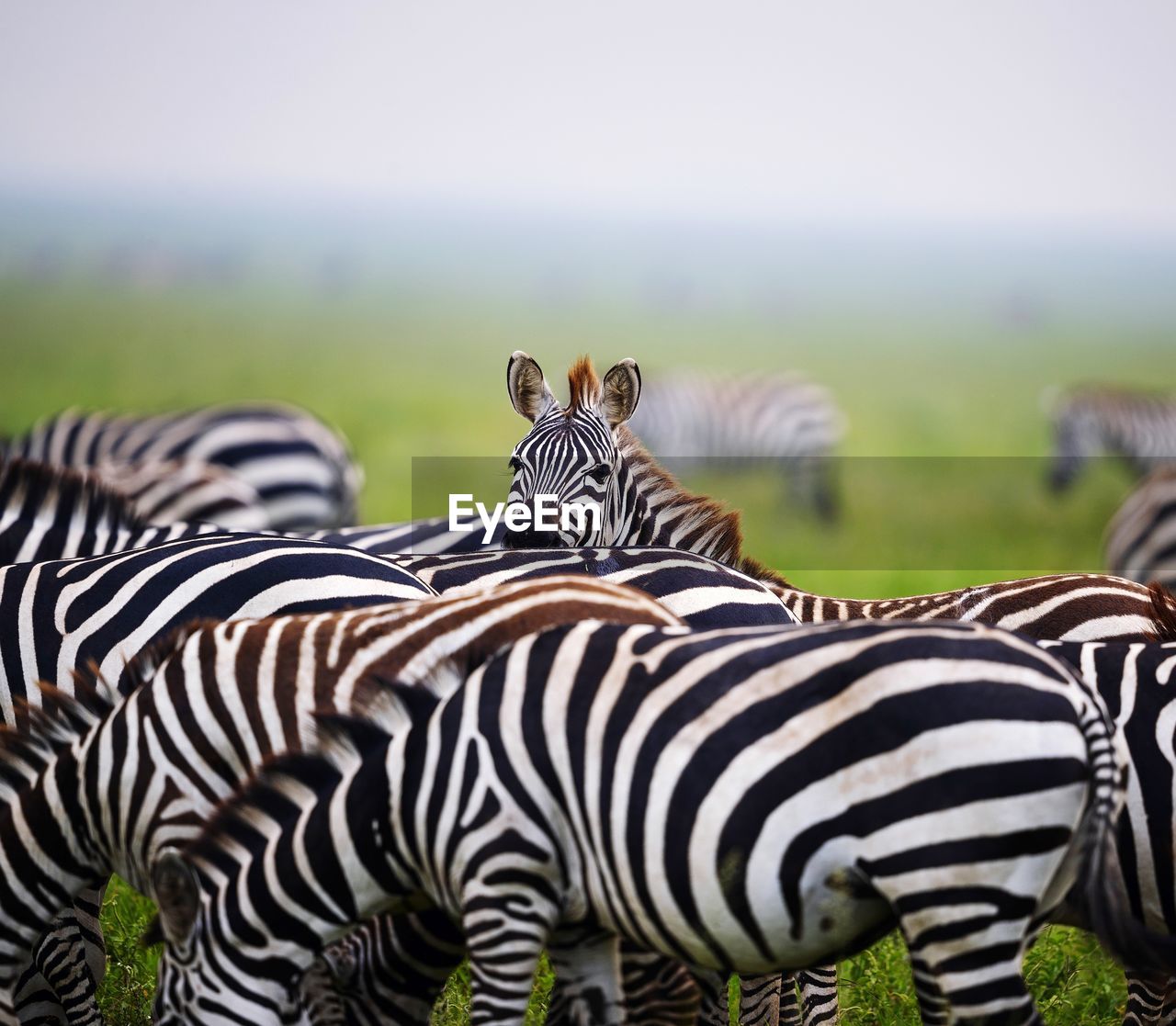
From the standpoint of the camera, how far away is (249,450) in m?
12.0

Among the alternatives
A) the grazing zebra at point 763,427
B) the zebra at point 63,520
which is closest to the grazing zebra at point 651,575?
the zebra at point 63,520

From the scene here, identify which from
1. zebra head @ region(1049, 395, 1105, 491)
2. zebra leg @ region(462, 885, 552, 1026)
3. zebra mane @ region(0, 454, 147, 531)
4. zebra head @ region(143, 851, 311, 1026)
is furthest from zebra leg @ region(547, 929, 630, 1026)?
zebra head @ region(1049, 395, 1105, 491)

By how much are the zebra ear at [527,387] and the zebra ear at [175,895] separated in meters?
3.32

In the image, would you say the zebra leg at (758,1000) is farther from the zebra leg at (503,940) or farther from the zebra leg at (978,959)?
the zebra leg at (978,959)

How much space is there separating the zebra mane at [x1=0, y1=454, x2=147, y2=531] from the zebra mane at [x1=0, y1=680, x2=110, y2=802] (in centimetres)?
241

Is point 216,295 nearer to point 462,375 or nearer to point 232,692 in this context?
point 462,375

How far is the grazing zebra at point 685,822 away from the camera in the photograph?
2.98 meters

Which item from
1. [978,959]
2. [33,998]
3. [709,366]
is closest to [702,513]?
[33,998]

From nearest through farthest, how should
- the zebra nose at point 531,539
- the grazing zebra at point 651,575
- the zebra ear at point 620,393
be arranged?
1. the grazing zebra at point 651,575
2. the zebra nose at point 531,539
3. the zebra ear at point 620,393

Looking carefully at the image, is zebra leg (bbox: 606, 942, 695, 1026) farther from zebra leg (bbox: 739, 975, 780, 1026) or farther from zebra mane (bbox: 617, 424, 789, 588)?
zebra mane (bbox: 617, 424, 789, 588)

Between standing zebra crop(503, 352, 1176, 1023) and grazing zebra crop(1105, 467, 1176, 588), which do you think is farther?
grazing zebra crop(1105, 467, 1176, 588)

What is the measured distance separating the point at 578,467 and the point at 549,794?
274 cm

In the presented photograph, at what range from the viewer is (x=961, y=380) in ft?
90.1

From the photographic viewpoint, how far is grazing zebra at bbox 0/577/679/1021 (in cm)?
376
